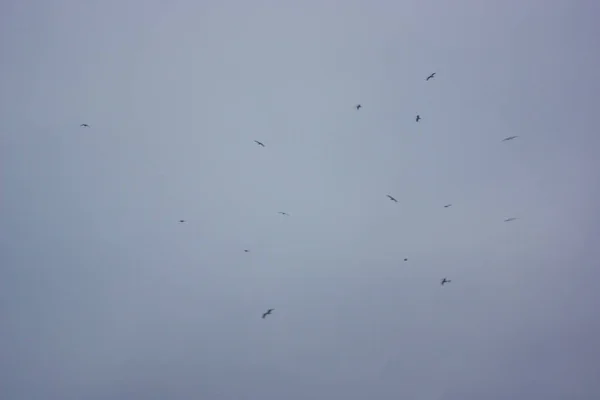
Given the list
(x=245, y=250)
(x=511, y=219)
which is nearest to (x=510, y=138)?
(x=511, y=219)

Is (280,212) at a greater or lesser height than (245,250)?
greater

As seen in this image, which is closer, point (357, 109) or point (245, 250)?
point (357, 109)

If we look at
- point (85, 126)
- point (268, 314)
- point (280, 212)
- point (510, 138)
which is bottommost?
point (268, 314)

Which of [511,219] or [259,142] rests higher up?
[259,142]

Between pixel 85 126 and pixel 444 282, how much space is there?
68.6 feet

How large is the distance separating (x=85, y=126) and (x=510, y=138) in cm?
2238

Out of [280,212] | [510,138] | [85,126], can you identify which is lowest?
[280,212]

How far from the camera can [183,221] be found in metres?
27.6

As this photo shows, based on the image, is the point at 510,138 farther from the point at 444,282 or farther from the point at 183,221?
the point at 183,221

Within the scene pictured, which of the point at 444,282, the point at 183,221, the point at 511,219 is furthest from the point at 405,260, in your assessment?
the point at 183,221

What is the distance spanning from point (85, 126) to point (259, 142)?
30.4 ft

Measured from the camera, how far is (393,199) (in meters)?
26.7

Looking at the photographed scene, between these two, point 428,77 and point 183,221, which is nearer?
point 428,77

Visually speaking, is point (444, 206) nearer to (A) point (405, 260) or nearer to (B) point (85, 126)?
(A) point (405, 260)
